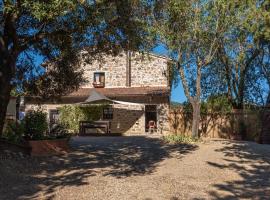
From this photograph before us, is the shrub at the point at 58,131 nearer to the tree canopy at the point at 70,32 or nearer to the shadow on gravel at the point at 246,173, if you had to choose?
the tree canopy at the point at 70,32

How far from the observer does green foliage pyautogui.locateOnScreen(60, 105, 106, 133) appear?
29.9 m

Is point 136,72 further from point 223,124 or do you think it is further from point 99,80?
point 223,124

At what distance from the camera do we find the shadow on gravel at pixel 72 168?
30.1 ft

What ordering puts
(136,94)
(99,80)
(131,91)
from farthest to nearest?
1. (99,80)
2. (131,91)
3. (136,94)

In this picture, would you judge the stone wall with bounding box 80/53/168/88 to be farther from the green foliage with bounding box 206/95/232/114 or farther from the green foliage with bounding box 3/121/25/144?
the green foliage with bounding box 3/121/25/144

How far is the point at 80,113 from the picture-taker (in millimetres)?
30000

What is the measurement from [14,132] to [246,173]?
7.86 metres

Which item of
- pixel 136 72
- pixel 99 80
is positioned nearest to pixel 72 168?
pixel 136 72

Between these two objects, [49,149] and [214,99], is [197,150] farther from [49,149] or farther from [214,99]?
[214,99]

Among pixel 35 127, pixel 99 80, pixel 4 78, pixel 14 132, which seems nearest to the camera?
pixel 4 78

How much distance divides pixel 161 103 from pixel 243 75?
6.20 m

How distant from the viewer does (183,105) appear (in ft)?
94.7

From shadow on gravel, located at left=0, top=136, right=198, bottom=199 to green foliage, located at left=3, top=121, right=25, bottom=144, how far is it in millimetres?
1350

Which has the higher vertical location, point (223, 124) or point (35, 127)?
point (223, 124)
